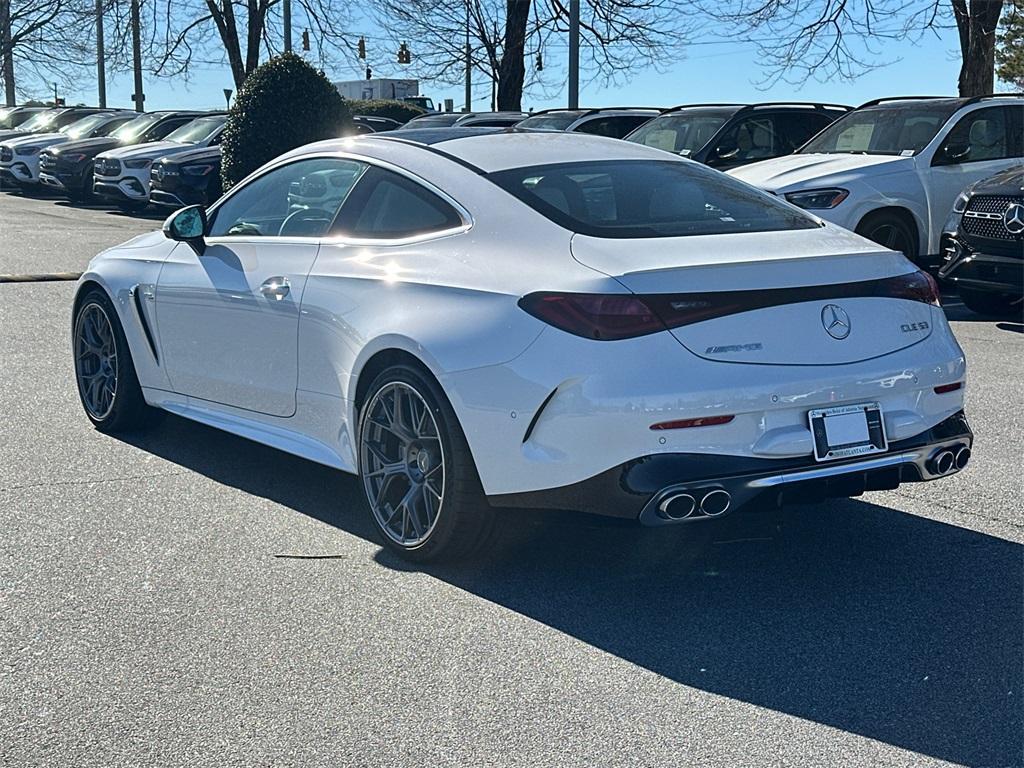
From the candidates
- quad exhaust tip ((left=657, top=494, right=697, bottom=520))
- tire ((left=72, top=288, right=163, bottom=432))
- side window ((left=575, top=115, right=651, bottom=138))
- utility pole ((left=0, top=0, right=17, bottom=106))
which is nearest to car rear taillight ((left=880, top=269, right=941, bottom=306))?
quad exhaust tip ((left=657, top=494, right=697, bottom=520))

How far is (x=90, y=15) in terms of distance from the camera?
1334 inches

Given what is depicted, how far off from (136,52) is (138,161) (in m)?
15.4

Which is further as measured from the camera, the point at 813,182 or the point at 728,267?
the point at 813,182

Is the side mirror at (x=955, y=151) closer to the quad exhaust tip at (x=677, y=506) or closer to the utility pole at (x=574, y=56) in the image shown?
the quad exhaust tip at (x=677, y=506)

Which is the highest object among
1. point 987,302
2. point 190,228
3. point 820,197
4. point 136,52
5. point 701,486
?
point 136,52

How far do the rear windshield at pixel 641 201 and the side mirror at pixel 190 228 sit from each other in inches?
68.1

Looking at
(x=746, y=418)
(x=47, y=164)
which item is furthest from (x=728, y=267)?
(x=47, y=164)

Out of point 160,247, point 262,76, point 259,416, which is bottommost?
point 259,416

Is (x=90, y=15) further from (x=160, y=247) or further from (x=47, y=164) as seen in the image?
(x=160, y=247)

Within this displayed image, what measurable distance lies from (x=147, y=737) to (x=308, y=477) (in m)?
2.71

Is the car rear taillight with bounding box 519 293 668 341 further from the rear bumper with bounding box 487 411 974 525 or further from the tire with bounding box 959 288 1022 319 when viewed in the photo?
the tire with bounding box 959 288 1022 319

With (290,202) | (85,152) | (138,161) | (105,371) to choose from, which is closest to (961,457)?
(290,202)

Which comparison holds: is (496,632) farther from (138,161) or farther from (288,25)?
(288,25)

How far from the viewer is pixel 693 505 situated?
4234mm
